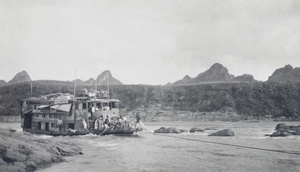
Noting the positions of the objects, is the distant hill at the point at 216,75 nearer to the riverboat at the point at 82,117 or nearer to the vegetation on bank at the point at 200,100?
the vegetation on bank at the point at 200,100

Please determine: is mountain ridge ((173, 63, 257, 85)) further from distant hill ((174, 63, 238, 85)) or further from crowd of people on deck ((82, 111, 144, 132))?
crowd of people on deck ((82, 111, 144, 132))

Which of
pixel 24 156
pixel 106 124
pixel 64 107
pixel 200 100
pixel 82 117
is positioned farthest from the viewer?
pixel 200 100

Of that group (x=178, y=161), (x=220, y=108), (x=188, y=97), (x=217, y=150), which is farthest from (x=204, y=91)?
(x=178, y=161)

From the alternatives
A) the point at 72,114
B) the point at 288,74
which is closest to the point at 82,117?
the point at 72,114

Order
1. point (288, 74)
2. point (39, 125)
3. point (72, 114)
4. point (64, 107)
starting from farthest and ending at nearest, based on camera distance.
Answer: point (288, 74), point (39, 125), point (64, 107), point (72, 114)

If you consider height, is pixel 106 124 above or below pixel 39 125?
above

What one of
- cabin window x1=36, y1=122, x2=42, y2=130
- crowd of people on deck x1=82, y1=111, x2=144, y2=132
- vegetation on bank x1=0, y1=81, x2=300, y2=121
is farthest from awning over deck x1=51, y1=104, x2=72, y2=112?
vegetation on bank x1=0, y1=81, x2=300, y2=121

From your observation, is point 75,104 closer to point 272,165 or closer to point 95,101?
point 95,101

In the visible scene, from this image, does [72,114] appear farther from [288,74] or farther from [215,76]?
[215,76]

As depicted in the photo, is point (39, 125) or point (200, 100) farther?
point (200, 100)
